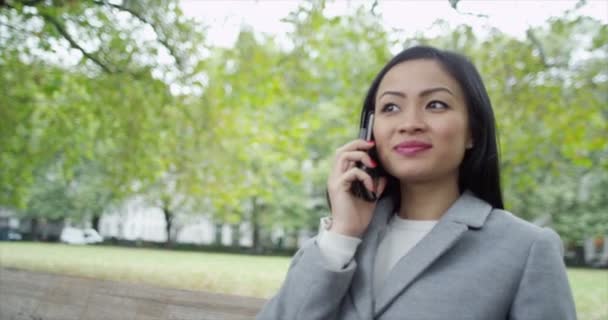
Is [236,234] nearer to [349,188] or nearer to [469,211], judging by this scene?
[349,188]

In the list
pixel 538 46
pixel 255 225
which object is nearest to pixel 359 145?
pixel 538 46

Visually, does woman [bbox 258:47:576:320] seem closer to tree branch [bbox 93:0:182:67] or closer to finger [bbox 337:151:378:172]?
finger [bbox 337:151:378:172]

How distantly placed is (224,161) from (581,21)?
13.0ft

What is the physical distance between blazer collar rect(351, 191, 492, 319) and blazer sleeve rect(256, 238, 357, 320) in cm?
4

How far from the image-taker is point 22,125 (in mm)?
6211

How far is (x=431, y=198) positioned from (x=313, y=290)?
382mm

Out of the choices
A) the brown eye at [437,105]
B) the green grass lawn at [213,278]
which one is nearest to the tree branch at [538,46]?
the green grass lawn at [213,278]

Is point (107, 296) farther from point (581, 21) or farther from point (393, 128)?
point (581, 21)

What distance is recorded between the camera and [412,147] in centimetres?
130

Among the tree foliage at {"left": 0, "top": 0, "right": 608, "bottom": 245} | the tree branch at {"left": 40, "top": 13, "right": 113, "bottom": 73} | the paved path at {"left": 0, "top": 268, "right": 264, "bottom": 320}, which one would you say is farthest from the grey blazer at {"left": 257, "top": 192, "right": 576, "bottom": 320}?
the tree branch at {"left": 40, "top": 13, "right": 113, "bottom": 73}

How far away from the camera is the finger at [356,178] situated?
4.46ft

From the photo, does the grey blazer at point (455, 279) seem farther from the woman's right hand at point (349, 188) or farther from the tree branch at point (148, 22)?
the tree branch at point (148, 22)

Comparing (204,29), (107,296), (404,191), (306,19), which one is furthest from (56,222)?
(404,191)

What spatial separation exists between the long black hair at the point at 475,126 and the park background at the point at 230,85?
61.9 inches
